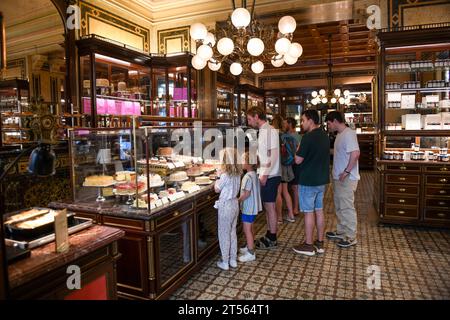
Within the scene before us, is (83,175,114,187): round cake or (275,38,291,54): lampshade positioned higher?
(275,38,291,54): lampshade

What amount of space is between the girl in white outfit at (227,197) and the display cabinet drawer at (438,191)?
327 centimetres

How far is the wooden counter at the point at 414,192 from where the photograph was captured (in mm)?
4914

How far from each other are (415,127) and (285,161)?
221 centimetres

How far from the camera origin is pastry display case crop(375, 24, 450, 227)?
195 inches

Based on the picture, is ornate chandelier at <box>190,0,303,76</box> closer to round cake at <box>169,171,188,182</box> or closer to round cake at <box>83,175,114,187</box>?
round cake at <box>169,171,188,182</box>

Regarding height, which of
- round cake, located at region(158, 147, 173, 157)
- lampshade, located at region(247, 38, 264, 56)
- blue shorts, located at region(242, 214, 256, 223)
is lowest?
blue shorts, located at region(242, 214, 256, 223)

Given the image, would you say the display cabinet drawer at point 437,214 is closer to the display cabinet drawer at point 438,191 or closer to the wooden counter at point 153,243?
the display cabinet drawer at point 438,191

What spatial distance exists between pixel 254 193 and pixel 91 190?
1.80m

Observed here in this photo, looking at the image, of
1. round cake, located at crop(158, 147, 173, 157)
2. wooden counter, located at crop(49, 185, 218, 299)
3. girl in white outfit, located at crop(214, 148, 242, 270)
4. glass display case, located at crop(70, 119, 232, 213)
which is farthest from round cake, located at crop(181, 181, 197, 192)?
round cake, located at crop(158, 147, 173, 157)

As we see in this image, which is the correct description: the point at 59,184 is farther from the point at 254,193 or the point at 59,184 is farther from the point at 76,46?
the point at 254,193

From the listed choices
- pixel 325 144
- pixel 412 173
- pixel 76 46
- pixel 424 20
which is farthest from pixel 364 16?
pixel 76 46

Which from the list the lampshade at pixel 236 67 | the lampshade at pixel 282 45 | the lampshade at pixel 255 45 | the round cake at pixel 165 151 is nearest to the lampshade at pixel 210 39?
the lampshade at pixel 236 67

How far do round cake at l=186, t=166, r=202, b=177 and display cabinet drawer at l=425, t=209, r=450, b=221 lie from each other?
11.7 ft

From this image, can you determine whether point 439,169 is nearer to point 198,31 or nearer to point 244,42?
point 244,42
